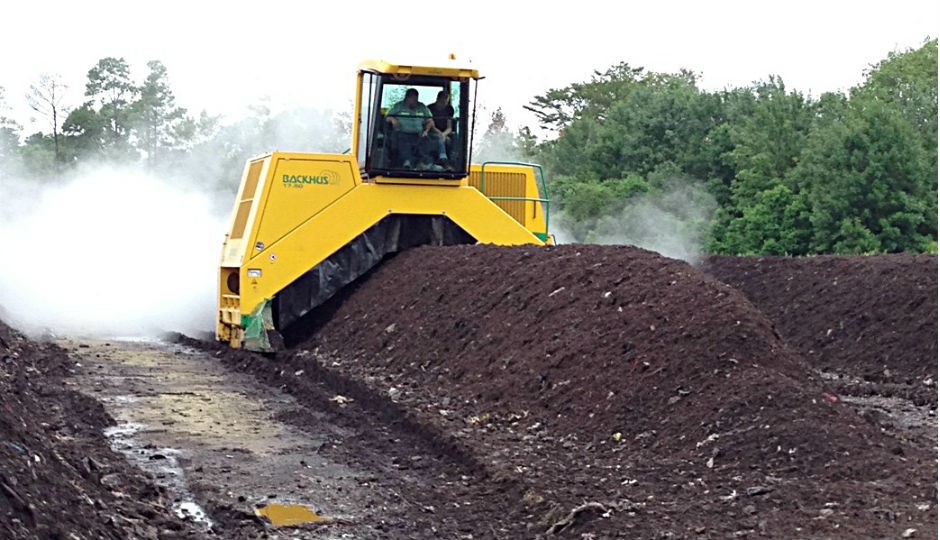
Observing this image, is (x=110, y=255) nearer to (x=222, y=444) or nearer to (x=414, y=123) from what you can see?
(x=414, y=123)

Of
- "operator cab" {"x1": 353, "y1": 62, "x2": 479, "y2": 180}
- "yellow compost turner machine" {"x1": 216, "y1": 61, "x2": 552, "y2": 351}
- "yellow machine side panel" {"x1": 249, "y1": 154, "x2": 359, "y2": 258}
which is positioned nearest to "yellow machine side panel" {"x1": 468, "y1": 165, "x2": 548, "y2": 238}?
"yellow compost turner machine" {"x1": 216, "y1": 61, "x2": 552, "y2": 351}

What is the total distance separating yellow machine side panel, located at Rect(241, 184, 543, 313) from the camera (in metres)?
17.6

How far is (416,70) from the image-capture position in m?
18.4

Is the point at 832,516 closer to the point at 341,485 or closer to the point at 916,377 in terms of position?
the point at 341,485

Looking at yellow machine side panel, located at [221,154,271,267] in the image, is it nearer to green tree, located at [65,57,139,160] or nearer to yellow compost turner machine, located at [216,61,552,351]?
yellow compost turner machine, located at [216,61,552,351]

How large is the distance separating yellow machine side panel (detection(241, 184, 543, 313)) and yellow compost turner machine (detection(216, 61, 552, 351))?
1cm

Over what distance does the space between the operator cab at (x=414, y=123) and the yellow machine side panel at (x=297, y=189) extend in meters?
0.45

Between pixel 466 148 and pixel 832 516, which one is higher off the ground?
pixel 466 148

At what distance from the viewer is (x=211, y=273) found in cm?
2350

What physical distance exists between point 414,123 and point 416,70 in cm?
82

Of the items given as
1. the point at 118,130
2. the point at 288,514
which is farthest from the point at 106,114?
the point at 288,514

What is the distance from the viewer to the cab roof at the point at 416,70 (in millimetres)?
18266

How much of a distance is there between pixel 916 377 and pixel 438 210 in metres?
6.56

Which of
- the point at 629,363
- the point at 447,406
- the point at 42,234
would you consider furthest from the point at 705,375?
the point at 42,234
